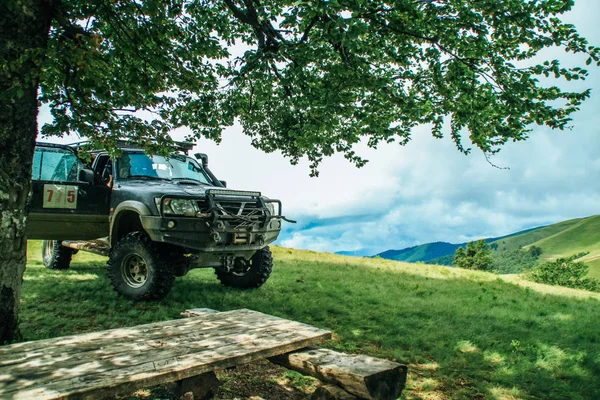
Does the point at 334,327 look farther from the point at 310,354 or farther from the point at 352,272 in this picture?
the point at 352,272

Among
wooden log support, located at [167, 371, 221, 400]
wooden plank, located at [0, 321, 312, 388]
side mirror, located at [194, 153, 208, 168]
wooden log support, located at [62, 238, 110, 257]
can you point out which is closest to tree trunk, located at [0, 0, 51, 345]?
wooden plank, located at [0, 321, 312, 388]

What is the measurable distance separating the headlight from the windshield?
147cm

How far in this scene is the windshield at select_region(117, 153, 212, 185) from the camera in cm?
886

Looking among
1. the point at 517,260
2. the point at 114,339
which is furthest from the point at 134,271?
the point at 517,260

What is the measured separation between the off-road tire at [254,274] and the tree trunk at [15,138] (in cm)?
446

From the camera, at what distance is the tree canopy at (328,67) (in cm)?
688

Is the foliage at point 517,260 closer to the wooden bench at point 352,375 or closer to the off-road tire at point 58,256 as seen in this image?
the off-road tire at point 58,256

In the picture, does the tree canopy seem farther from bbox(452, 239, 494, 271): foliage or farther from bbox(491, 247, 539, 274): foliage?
bbox(491, 247, 539, 274): foliage

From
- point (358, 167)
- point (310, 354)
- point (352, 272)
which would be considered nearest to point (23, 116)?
point (310, 354)

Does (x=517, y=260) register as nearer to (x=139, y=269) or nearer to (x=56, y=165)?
(x=139, y=269)

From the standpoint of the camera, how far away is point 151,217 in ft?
24.3

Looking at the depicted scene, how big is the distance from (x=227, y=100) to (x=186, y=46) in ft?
4.84

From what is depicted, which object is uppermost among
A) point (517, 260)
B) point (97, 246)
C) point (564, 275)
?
point (97, 246)

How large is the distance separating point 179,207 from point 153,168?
6.35 ft
